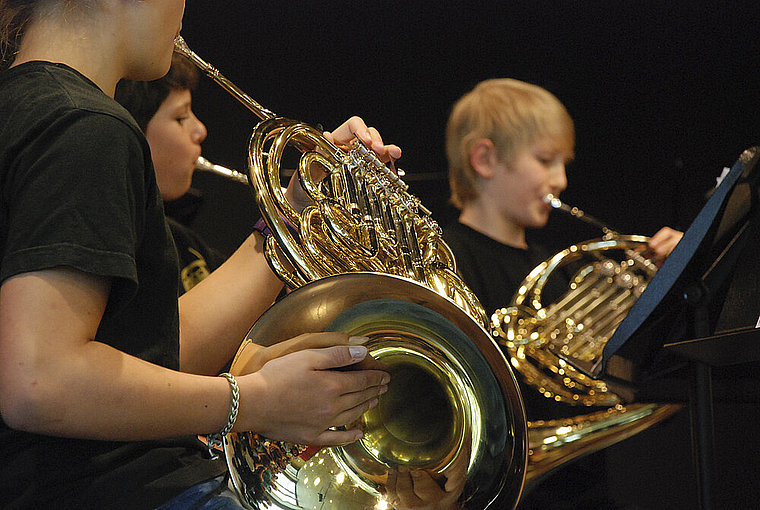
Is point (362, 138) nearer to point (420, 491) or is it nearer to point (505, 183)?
point (420, 491)

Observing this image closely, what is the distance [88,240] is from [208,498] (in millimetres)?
303

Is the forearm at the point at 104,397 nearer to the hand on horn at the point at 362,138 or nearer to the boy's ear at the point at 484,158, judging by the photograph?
the hand on horn at the point at 362,138

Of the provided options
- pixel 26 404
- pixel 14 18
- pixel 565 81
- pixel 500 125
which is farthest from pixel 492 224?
pixel 26 404

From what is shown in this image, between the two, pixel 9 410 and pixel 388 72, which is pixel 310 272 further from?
pixel 388 72

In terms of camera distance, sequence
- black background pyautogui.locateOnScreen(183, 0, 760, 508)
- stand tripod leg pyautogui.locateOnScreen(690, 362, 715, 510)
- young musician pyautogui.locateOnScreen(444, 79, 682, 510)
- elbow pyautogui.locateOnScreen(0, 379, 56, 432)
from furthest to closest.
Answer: black background pyautogui.locateOnScreen(183, 0, 760, 508)
young musician pyautogui.locateOnScreen(444, 79, 682, 510)
stand tripod leg pyautogui.locateOnScreen(690, 362, 715, 510)
elbow pyautogui.locateOnScreen(0, 379, 56, 432)

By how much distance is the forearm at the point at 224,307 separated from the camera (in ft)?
3.19

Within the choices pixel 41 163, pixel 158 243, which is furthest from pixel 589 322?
pixel 41 163

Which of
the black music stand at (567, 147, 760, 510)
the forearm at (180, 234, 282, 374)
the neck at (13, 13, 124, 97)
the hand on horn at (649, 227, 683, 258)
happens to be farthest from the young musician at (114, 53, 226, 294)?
the hand on horn at (649, 227, 683, 258)

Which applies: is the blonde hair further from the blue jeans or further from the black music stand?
the blue jeans

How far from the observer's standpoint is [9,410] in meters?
0.57

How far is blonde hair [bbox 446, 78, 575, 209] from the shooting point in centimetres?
189

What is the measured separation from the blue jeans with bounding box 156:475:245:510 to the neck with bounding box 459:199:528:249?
124cm

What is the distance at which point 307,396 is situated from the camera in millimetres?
721

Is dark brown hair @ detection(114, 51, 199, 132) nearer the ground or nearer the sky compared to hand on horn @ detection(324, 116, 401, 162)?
nearer the ground
